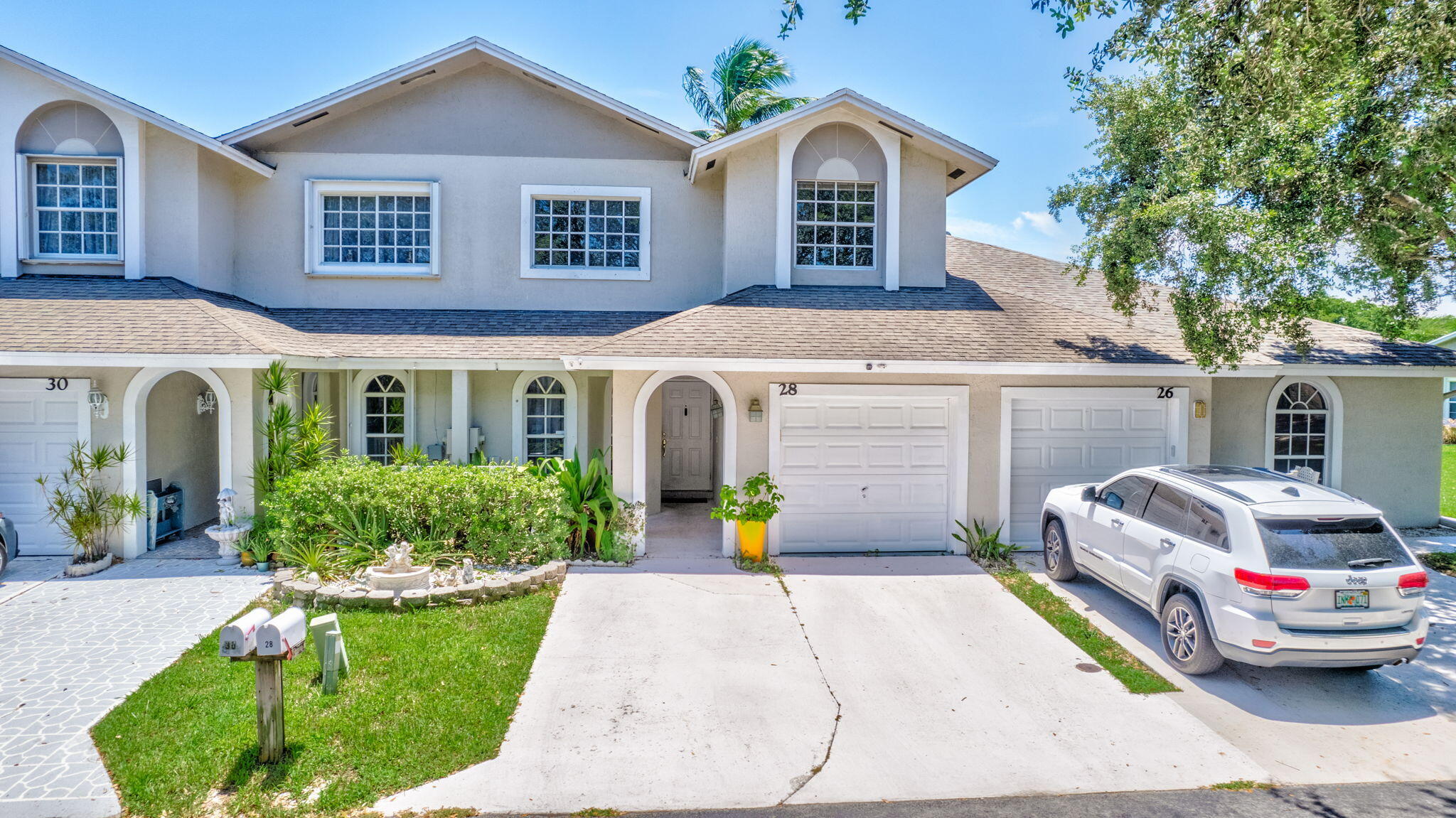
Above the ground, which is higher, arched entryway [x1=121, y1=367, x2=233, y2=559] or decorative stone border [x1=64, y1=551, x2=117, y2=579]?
arched entryway [x1=121, y1=367, x2=233, y2=559]

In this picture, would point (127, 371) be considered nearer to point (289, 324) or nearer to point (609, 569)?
point (289, 324)

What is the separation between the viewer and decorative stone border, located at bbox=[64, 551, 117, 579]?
8547mm

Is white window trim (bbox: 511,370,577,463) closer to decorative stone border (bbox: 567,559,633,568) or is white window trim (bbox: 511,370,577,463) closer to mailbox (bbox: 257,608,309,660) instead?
decorative stone border (bbox: 567,559,633,568)

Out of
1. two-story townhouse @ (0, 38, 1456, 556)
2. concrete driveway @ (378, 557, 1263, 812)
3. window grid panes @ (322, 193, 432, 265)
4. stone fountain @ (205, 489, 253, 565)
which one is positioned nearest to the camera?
concrete driveway @ (378, 557, 1263, 812)

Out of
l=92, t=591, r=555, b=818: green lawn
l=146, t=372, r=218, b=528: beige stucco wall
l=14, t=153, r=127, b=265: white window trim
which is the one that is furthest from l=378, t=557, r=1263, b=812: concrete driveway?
l=14, t=153, r=127, b=265: white window trim

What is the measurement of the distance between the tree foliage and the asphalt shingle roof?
1.18 metres

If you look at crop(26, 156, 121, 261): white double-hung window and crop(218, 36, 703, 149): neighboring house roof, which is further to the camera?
crop(218, 36, 703, 149): neighboring house roof

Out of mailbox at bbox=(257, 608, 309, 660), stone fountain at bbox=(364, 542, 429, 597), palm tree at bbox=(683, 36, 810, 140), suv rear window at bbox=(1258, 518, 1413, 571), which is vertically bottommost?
stone fountain at bbox=(364, 542, 429, 597)

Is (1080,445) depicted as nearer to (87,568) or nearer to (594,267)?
(594,267)

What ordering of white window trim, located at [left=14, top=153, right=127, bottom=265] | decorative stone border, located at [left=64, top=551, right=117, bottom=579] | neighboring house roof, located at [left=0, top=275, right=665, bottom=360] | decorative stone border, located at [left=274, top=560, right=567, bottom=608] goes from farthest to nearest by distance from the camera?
1. white window trim, located at [left=14, top=153, right=127, bottom=265]
2. neighboring house roof, located at [left=0, top=275, right=665, bottom=360]
3. decorative stone border, located at [left=64, top=551, right=117, bottom=579]
4. decorative stone border, located at [left=274, top=560, right=567, bottom=608]

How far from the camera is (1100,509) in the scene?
25.3 feet

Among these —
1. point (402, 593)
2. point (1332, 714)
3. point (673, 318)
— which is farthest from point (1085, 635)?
point (402, 593)

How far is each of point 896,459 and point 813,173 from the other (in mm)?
5077

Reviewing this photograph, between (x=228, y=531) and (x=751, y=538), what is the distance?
6831 mm
